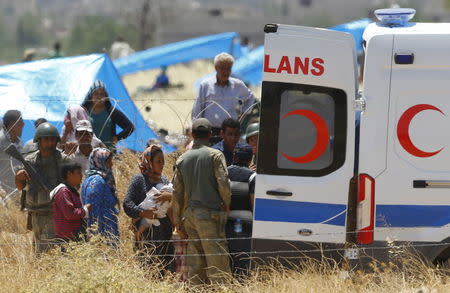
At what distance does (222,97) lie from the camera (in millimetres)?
11242

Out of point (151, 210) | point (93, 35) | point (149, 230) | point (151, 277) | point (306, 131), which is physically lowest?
point (151, 277)

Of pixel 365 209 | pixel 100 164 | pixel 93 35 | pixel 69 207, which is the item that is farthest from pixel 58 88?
pixel 93 35

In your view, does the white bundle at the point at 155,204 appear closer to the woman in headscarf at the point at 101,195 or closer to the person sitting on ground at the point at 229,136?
the woman in headscarf at the point at 101,195

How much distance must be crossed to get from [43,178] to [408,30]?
371 cm

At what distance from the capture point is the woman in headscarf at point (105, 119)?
1112cm

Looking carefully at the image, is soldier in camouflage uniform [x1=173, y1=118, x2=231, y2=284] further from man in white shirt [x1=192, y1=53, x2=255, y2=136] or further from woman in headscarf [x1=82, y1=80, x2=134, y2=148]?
woman in headscarf [x1=82, y1=80, x2=134, y2=148]

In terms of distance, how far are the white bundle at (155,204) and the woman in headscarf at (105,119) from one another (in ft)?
8.39

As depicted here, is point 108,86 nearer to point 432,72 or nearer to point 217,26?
point 432,72

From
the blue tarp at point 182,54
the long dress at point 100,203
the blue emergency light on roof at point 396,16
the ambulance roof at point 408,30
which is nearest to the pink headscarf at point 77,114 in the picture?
the long dress at point 100,203

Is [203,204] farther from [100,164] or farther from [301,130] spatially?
[100,164]

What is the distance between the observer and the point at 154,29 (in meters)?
58.7

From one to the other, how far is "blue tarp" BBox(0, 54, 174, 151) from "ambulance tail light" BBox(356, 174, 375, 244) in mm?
4013

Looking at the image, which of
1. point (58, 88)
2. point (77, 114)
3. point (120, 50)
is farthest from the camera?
point (120, 50)

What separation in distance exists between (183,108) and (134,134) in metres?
3.72
